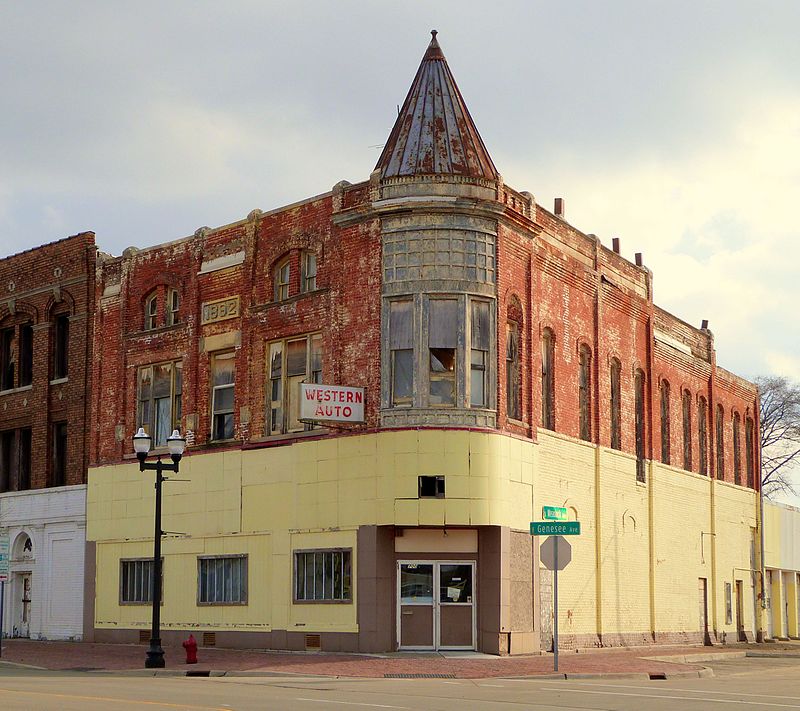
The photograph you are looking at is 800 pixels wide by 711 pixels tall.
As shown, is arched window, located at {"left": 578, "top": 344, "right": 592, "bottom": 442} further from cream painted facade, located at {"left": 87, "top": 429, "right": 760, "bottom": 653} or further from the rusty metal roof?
the rusty metal roof

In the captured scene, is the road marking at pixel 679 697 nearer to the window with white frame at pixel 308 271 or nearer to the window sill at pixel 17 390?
the window with white frame at pixel 308 271

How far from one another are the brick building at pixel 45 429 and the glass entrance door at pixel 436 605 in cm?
1265

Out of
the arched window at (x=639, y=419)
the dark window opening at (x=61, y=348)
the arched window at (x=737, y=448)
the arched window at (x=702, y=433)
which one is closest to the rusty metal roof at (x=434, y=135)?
the arched window at (x=639, y=419)

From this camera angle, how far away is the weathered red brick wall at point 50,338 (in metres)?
40.2

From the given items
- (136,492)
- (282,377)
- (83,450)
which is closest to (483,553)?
(282,377)

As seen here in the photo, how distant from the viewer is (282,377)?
1352 inches

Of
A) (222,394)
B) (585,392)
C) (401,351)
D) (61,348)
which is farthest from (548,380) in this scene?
(61,348)

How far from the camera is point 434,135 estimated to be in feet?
108

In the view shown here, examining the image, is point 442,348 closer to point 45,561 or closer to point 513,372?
point 513,372

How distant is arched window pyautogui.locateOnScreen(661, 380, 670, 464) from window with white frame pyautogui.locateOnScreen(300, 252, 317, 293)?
49.6 feet

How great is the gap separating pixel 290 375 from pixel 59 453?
11.2 m

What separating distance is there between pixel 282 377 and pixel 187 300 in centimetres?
479

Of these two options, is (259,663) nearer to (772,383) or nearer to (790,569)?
(790,569)

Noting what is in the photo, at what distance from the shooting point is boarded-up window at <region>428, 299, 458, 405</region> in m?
31.0
